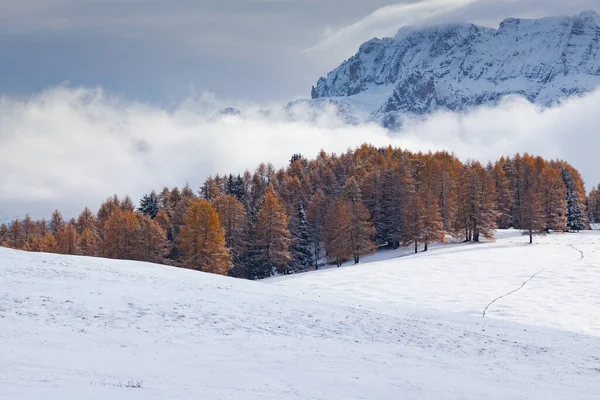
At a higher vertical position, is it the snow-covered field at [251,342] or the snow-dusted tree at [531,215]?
the snow-dusted tree at [531,215]

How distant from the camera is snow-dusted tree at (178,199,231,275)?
53.0 meters

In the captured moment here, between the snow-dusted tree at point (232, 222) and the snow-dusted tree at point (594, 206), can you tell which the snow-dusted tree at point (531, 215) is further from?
the snow-dusted tree at point (594, 206)

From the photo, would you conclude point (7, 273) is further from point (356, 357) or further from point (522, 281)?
point (522, 281)

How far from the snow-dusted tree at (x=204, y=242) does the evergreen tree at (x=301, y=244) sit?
16826 mm

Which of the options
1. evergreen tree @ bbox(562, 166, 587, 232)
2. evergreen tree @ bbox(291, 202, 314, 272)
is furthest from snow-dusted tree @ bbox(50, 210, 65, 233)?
evergreen tree @ bbox(562, 166, 587, 232)

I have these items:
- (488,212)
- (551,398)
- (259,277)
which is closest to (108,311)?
(551,398)

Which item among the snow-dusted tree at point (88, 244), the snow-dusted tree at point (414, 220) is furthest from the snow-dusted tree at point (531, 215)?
the snow-dusted tree at point (88, 244)

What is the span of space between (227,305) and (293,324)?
3.28 metres

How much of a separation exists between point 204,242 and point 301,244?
20.7 metres

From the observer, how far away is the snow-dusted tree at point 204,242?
5303 centimetres

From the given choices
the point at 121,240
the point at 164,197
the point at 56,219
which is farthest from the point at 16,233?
the point at 121,240

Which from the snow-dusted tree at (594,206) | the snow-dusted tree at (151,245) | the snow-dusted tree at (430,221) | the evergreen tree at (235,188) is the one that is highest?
the evergreen tree at (235,188)

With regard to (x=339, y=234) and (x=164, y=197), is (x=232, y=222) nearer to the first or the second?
(x=339, y=234)

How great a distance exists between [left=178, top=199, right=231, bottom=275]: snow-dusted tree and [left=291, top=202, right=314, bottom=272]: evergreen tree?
16.8m
